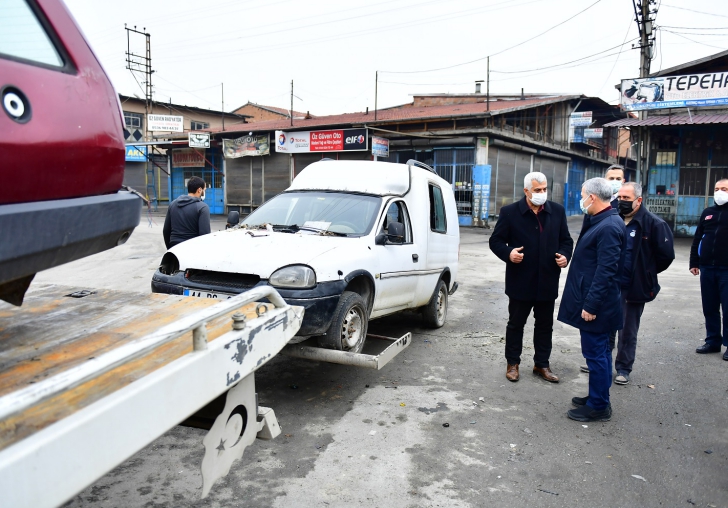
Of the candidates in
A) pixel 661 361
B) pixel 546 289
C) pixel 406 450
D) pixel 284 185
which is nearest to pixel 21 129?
pixel 406 450

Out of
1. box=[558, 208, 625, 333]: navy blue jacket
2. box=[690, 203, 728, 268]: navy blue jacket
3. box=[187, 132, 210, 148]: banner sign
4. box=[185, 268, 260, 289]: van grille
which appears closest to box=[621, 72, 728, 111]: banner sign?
box=[690, 203, 728, 268]: navy blue jacket

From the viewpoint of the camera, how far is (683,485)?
3.42m

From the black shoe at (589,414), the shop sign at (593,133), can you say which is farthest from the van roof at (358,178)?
the shop sign at (593,133)

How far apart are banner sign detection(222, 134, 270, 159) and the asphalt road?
73.6 feet

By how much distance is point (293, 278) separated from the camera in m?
4.46

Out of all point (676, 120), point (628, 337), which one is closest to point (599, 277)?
point (628, 337)

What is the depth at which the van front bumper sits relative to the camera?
173 inches

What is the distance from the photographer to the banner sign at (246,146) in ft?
89.1

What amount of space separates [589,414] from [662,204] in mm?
18633

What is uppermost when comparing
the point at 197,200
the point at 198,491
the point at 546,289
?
the point at 197,200

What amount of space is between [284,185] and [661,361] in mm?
22689

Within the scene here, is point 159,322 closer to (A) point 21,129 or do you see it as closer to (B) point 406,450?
(A) point 21,129

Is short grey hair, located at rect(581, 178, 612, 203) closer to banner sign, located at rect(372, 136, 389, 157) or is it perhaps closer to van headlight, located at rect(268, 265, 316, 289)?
van headlight, located at rect(268, 265, 316, 289)

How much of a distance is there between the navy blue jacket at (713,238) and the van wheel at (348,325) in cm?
398
